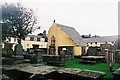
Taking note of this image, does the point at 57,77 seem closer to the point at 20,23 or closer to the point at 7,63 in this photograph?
the point at 7,63

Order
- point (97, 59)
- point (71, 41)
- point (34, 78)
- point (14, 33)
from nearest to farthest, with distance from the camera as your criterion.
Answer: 1. point (34, 78)
2. point (97, 59)
3. point (71, 41)
4. point (14, 33)

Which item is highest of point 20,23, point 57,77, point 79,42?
point 20,23

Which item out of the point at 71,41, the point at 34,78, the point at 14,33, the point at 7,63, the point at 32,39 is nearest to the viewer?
the point at 34,78

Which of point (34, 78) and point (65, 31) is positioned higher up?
point (65, 31)

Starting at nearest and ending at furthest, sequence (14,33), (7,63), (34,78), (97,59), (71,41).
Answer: (34,78)
(7,63)
(97,59)
(71,41)
(14,33)

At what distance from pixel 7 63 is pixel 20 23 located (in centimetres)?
2325

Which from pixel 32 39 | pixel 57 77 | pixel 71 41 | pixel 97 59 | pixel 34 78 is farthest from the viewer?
pixel 32 39

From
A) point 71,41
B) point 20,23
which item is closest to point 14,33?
point 20,23

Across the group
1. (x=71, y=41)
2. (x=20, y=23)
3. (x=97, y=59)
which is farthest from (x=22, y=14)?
(x=97, y=59)

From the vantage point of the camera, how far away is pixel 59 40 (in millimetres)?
35688

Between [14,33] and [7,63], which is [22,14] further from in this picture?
[7,63]

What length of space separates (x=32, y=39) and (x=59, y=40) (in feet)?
97.8

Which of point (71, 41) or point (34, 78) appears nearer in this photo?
point (34, 78)

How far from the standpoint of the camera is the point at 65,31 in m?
35.7
